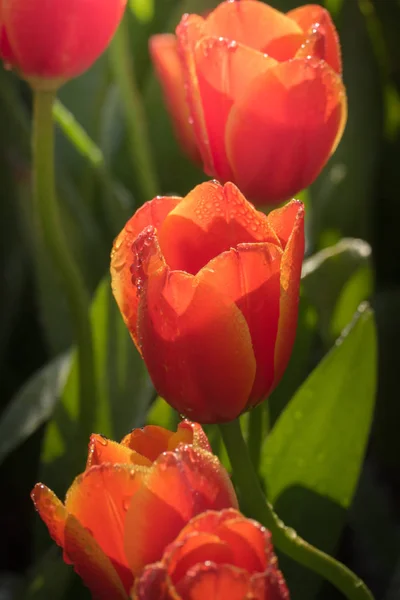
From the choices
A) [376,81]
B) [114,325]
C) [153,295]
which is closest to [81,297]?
[114,325]

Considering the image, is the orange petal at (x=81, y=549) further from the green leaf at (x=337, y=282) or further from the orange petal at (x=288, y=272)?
the green leaf at (x=337, y=282)

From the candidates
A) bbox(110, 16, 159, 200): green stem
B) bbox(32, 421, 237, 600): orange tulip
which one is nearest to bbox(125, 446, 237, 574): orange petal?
bbox(32, 421, 237, 600): orange tulip

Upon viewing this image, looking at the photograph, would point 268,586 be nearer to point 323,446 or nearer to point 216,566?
point 216,566

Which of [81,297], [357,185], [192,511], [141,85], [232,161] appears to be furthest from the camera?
[141,85]

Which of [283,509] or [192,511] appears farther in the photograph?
[283,509]

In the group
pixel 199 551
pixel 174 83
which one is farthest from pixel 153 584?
pixel 174 83

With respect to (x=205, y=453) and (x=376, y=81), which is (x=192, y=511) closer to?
(x=205, y=453)
